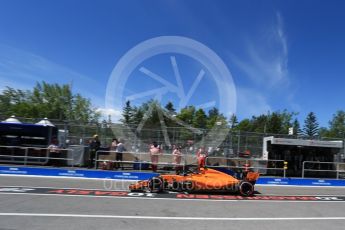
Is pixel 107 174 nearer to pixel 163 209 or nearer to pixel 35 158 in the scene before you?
pixel 35 158

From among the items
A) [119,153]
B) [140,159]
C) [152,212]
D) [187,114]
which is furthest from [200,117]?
[152,212]

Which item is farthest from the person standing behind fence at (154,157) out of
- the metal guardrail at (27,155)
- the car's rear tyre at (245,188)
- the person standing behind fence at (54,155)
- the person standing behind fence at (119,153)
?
the car's rear tyre at (245,188)

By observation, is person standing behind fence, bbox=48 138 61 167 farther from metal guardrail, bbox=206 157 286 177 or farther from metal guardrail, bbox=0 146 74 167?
metal guardrail, bbox=206 157 286 177

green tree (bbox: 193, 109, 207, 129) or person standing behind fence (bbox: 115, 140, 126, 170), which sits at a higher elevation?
green tree (bbox: 193, 109, 207, 129)

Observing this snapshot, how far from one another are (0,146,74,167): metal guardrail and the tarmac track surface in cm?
823

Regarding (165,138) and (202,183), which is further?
(165,138)

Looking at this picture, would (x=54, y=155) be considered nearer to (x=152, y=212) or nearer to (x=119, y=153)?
(x=119, y=153)

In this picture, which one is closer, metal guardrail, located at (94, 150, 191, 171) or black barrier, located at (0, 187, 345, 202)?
black barrier, located at (0, 187, 345, 202)

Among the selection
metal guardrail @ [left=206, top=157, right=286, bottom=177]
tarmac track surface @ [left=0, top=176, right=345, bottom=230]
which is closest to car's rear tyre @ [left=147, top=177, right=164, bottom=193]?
tarmac track surface @ [left=0, top=176, right=345, bottom=230]

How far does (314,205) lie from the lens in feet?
42.3

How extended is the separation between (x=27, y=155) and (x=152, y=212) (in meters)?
14.9

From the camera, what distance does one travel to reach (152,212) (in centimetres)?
1027

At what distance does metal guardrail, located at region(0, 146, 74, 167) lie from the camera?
71.9ft

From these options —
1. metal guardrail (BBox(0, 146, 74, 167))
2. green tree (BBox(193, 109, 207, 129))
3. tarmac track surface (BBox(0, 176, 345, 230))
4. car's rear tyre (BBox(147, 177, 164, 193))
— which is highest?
green tree (BBox(193, 109, 207, 129))
